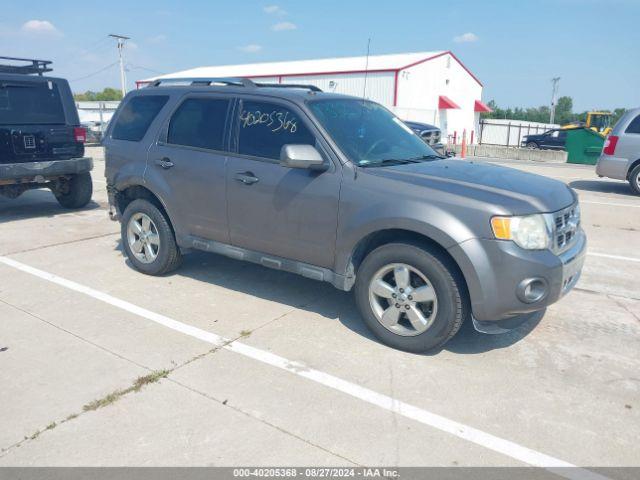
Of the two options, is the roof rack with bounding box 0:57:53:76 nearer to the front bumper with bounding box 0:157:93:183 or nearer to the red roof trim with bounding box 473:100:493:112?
the front bumper with bounding box 0:157:93:183

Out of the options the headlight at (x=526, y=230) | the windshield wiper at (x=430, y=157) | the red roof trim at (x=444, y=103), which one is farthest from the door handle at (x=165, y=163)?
the red roof trim at (x=444, y=103)

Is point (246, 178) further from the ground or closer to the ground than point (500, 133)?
closer to the ground

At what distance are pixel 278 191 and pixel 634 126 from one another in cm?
1034

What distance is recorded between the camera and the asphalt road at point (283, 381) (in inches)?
110

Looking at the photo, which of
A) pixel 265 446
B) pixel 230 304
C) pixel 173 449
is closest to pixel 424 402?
pixel 265 446

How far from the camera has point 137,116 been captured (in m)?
5.48

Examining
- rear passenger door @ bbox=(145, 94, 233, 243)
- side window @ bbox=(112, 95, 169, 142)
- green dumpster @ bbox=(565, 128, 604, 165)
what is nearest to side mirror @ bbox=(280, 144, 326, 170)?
rear passenger door @ bbox=(145, 94, 233, 243)

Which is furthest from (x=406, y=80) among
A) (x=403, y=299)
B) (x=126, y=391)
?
(x=126, y=391)

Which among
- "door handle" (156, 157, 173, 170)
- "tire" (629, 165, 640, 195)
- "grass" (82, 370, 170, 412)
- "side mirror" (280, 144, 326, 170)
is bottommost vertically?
"grass" (82, 370, 170, 412)

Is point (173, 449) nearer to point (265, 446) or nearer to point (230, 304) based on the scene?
point (265, 446)

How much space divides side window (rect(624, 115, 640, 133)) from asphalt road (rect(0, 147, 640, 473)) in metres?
7.42

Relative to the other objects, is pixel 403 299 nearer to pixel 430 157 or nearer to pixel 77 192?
pixel 430 157

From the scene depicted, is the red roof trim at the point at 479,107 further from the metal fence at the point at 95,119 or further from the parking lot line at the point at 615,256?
the parking lot line at the point at 615,256

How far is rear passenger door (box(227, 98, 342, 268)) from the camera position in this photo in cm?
410
